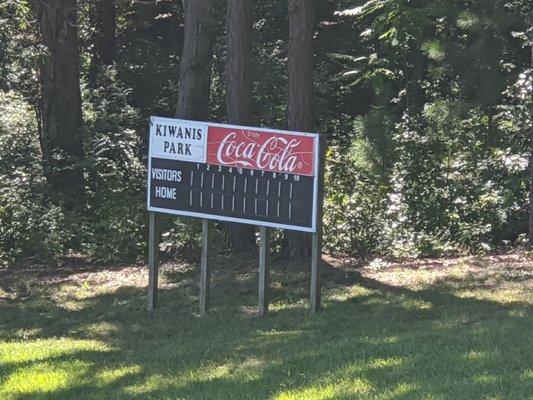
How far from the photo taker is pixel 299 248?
12164 millimetres

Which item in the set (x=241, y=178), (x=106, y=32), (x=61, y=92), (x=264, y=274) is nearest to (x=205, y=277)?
(x=264, y=274)

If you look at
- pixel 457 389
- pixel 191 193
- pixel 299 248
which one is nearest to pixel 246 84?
pixel 299 248

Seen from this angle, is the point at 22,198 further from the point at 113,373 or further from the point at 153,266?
the point at 113,373

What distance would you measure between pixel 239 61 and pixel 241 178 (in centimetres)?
398

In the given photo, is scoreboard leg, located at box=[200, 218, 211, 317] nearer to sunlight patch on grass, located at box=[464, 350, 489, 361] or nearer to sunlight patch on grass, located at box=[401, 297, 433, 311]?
sunlight patch on grass, located at box=[401, 297, 433, 311]

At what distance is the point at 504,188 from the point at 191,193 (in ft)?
22.2

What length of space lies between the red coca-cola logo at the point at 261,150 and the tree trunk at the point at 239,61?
3531 millimetres

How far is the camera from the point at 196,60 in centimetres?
1509

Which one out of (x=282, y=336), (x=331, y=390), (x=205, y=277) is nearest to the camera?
(x=331, y=390)

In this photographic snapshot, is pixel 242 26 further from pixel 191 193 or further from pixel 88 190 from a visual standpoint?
pixel 88 190

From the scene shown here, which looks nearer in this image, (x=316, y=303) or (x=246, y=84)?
(x=316, y=303)

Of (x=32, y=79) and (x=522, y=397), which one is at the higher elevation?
(x=32, y=79)

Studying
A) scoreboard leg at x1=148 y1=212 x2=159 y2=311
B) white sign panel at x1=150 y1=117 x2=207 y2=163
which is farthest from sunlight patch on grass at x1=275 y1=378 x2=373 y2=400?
scoreboard leg at x1=148 y1=212 x2=159 y2=311

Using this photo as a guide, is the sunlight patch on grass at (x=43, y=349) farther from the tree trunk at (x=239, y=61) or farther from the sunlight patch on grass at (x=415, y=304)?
the tree trunk at (x=239, y=61)
